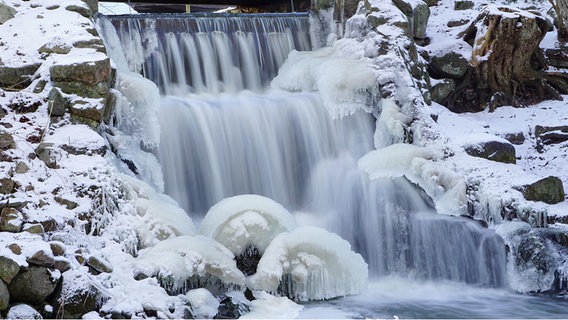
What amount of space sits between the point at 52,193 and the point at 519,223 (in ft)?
20.1

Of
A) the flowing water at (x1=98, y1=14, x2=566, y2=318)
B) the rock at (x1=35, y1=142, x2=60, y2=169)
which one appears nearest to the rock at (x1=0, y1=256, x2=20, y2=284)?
Answer: the rock at (x1=35, y1=142, x2=60, y2=169)

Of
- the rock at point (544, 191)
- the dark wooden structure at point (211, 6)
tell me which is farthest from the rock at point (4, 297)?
the dark wooden structure at point (211, 6)

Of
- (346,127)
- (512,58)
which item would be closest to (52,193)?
(346,127)

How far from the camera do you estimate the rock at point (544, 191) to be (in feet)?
30.7

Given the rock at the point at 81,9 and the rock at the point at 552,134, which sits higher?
the rock at the point at 81,9

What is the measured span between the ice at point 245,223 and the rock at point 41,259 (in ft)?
7.80

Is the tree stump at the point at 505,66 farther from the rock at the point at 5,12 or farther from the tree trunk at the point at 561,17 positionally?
the rock at the point at 5,12

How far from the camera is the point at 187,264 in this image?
7070 millimetres

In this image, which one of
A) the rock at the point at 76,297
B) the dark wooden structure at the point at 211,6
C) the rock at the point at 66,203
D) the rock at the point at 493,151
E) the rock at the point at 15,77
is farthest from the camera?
the dark wooden structure at the point at 211,6

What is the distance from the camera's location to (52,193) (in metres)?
7.14

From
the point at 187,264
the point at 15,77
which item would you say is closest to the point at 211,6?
the point at 15,77

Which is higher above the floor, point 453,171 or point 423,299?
point 453,171

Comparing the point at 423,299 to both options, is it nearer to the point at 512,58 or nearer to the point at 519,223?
the point at 519,223

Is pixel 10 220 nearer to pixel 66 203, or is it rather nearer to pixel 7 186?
pixel 7 186
